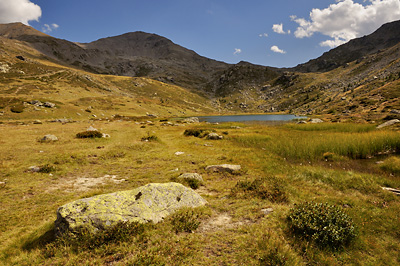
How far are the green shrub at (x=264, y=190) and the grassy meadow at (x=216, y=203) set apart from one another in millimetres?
71

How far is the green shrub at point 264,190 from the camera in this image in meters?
9.85

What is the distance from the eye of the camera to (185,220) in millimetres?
7285

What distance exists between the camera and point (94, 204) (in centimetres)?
684

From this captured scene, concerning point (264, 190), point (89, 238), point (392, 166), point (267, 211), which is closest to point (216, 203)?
point (267, 211)

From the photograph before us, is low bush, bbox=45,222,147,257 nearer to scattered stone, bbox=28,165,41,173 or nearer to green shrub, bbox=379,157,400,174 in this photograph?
scattered stone, bbox=28,165,41,173

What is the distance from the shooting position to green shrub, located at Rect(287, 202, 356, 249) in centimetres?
623

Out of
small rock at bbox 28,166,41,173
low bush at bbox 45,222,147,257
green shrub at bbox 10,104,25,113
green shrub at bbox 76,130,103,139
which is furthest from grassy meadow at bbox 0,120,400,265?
green shrub at bbox 10,104,25,113

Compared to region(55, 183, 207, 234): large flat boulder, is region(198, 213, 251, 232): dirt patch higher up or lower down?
lower down

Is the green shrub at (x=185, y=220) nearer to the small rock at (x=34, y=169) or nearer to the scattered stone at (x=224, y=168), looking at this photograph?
the scattered stone at (x=224, y=168)

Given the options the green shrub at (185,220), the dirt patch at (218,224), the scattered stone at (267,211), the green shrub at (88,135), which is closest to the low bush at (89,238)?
the green shrub at (185,220)

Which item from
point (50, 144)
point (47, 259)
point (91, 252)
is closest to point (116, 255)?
point (91, 252)

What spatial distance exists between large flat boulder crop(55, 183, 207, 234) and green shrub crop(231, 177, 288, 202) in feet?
9.47

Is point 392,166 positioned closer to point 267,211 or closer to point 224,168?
A: point 224,168

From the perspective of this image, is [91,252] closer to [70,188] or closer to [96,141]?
[70,188]
